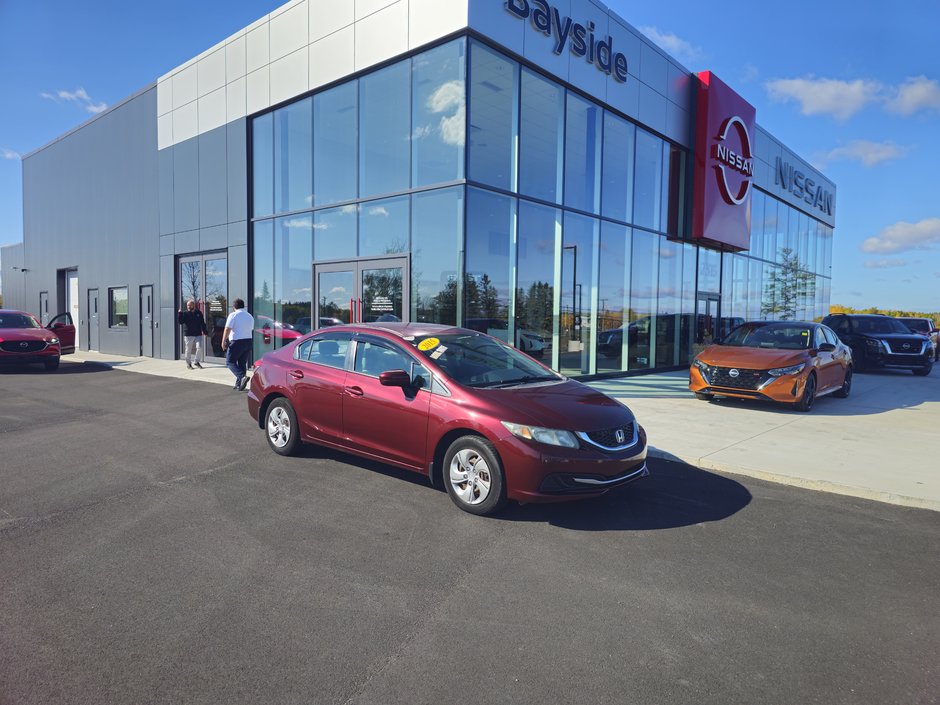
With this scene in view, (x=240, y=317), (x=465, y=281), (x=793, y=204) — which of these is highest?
(x=793, y=204)

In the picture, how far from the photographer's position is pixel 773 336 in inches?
423

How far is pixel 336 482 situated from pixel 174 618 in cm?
251

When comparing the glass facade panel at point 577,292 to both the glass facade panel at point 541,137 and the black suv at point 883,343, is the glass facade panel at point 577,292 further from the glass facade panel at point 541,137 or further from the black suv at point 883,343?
the black suv at point 883,343

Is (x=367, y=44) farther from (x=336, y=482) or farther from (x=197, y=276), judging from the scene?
(x=336, y=482)

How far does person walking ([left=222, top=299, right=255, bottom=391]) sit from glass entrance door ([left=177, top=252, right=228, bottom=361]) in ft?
16.3

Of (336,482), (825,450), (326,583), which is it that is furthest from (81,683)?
(825,450)

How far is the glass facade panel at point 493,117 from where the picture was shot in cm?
1116

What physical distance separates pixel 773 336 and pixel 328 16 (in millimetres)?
11590

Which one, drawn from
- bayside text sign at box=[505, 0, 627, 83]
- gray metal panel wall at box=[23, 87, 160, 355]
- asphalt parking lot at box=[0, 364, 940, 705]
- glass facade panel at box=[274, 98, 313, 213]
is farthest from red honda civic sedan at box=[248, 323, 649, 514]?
gray metal panel wall at box=[23, 87, 160, 355]

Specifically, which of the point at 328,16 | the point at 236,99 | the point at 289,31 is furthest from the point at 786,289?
the point at 236,99

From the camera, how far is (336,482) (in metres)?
5.56

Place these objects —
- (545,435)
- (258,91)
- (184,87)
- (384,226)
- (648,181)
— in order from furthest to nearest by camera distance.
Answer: (184,87) → (648,181) → (258,91) → (384,226) → (545,435)

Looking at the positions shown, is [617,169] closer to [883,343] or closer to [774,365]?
[774,365]

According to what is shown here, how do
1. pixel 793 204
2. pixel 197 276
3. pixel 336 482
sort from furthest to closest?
1. pixel 793 204
2. pixel 197 276
3. pixel 336 482
